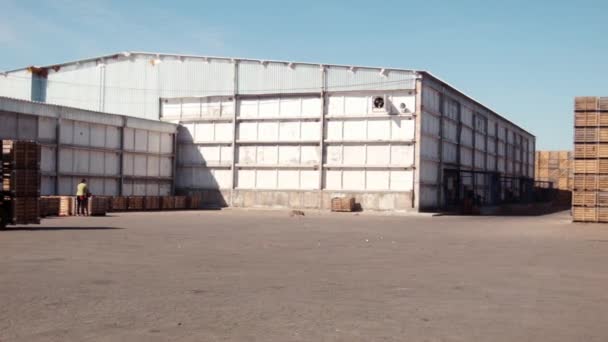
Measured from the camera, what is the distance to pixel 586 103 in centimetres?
2788

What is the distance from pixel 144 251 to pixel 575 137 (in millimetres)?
20741

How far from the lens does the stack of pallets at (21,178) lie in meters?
19.1

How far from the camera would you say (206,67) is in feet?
140

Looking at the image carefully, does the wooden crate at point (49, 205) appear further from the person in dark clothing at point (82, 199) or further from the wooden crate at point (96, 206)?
the wooden crate at point (96, 206)

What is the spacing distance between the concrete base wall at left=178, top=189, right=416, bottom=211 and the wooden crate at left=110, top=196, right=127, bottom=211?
23.6 ft

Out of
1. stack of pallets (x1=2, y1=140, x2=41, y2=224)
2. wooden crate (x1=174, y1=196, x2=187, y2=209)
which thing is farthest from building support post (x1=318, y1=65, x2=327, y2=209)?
stack of pallets (x1=2, y1=140, x2=41, y2=224)

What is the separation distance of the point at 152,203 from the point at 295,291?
102 ft

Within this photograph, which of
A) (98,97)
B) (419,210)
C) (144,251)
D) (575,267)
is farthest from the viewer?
(98,97)

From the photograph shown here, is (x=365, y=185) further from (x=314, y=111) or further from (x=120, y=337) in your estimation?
(x=120, y=337)

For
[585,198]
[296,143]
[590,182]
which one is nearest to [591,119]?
[590,182]

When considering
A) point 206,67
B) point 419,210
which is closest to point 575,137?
point 419,210

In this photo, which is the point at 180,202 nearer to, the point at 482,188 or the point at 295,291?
the point at 482,188

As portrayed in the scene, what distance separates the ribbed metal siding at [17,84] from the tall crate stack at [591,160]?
120 feet

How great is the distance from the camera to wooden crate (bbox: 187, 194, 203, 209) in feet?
136
